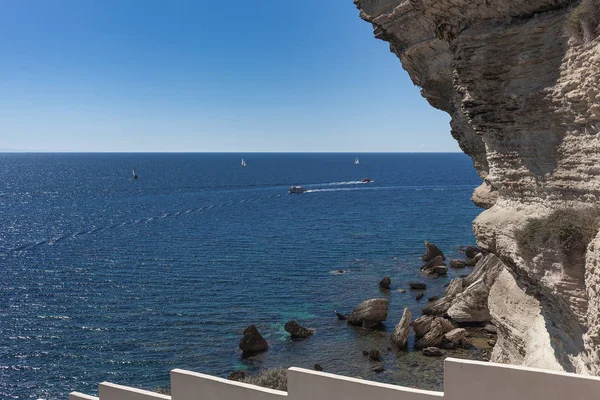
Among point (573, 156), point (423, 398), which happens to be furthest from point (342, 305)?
point (423, 398)

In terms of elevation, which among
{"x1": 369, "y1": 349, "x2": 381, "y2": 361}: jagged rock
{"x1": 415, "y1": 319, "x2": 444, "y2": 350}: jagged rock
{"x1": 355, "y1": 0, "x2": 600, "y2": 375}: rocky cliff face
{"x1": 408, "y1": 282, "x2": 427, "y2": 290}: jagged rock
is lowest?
{"x1": 369, "y1": 349, "x2": 381, "y2": 361}: jagged rock

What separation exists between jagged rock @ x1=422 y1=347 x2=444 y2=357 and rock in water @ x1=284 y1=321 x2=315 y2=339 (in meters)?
7.30

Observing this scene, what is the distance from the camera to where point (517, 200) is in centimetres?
1423

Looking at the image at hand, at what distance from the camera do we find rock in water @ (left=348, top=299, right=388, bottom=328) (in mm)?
32344

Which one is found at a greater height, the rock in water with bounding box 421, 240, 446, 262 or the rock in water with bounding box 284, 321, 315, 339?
the rock in water with bounding box 421, 240, 446, 262

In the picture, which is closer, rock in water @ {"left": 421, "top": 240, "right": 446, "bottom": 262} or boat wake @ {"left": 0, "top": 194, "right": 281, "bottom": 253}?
rock in water @ {"left": 421, "top": 240, "right": 446, "bottom": 262}

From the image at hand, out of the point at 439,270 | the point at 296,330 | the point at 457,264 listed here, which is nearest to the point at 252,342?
the point at 296,330

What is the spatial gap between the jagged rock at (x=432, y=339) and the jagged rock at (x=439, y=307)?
12.4ft

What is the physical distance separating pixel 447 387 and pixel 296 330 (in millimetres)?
24132

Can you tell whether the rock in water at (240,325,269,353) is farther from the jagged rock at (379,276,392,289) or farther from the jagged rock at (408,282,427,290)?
the jagged rock at (408,282,427,290)

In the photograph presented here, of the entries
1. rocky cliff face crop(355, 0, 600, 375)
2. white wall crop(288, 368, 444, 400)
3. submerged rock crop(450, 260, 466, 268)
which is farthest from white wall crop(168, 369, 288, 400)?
submerged rock crop(450, 260, 466, 268)

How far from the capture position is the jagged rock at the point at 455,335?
28.5 meters

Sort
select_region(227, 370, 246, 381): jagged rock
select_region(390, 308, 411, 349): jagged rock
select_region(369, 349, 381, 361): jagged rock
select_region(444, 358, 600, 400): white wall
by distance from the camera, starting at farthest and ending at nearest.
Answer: select_region(390, 308, 411, 349): jagged rock < select_region(369, 349, 381, 361): jagged rock < select_region(227, 370, 246, 381): jagged rock < select_region(444, 358, 600, 400): white wall

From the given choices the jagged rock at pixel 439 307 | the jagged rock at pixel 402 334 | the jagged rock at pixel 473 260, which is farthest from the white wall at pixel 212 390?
the jagged rock at pixel 473 260
